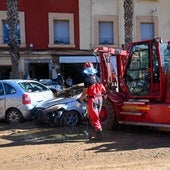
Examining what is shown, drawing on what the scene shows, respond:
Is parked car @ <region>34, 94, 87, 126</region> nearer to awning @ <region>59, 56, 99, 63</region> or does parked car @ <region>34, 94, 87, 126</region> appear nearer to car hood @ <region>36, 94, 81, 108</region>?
car hood @ <region>36, 94, 81, 108</region>

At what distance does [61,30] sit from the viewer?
3022 cm

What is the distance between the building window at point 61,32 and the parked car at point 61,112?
16178 mm

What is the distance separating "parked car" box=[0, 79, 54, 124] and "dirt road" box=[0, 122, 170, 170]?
1116 millimetres

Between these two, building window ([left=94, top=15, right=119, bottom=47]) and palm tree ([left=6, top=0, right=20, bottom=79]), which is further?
building window ([left=94, top=15, right=119, bottom=47])

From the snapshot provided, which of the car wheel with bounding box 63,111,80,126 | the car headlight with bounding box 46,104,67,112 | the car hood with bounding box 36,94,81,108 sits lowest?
the car wheel with bounding box 63,111,80,126

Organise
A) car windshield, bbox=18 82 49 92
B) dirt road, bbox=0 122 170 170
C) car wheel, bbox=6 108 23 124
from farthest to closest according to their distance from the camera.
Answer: car windshield, bbox=18 82 49 92 → car wheel, bbox=6 108 23 124 → dirt road, bbox=0 122 170 170

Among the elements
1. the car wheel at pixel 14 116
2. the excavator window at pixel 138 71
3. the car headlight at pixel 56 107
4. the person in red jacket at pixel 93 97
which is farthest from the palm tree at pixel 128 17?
the person in red jacket at pixel 93 97

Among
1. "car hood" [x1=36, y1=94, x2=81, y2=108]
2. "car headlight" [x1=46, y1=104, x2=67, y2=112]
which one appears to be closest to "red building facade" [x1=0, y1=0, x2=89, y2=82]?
"car hood" [x1=36, y1=94, x2=81, y2=108]

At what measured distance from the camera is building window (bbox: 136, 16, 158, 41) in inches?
1216

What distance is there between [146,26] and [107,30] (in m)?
2.66

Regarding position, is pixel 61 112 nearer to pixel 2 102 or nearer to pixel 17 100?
pixel 17 100

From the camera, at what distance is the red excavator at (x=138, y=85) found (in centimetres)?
1186

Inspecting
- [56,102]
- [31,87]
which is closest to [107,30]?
[31,87]

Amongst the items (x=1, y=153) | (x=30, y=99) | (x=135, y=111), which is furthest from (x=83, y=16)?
(x=1, y=153)
